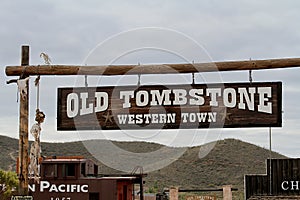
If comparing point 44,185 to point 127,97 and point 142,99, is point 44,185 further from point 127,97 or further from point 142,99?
point 142,99

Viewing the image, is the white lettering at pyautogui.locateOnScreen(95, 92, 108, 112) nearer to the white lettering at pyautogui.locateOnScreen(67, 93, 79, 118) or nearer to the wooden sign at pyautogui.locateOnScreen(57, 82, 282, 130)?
the wooden sign at pyautogui.locateOnScreen(57, 82, 282, 130)

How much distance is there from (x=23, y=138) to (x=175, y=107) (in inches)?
128

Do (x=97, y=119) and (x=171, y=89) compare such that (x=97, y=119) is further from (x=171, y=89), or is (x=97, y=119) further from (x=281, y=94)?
(x=281, y=94)

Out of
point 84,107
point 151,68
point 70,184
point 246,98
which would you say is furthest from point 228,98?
point 70,184

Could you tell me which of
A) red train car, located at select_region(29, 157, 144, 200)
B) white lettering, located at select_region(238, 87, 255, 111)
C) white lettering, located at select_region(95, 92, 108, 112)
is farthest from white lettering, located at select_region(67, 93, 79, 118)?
red train car, located at select_region(29, 157, 144, 200)

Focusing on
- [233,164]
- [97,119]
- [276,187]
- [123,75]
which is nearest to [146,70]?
[123,75]

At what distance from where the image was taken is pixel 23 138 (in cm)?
1329

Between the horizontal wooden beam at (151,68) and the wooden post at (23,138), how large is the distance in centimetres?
28

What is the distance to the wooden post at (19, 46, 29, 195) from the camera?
13188 mm

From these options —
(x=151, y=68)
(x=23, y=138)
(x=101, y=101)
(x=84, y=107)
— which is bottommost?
(x=23, y=138)

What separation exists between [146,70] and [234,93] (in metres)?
1.86

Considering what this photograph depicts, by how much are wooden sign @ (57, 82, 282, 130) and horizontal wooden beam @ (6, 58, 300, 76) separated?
0.35m

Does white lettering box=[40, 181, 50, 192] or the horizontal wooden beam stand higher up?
the horizontal wooden beam

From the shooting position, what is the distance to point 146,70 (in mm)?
13086
